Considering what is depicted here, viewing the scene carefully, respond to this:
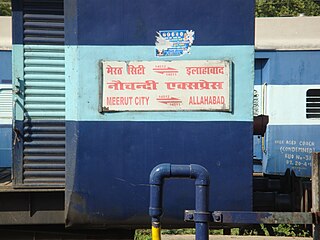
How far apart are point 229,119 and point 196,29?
2.62 ft

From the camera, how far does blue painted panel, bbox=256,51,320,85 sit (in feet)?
32.0

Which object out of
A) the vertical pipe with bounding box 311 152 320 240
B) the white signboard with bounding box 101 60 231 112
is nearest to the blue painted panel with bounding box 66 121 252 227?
the white signboard with bounding box 101 60 231 112

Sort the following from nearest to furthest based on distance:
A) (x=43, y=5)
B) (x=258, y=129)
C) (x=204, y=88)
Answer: (x=204, y=88) < (x=43, y=5) < (x=258, y=129)

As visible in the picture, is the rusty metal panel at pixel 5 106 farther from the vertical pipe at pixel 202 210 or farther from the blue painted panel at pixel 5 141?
the vertical pipe at pixel 202 210

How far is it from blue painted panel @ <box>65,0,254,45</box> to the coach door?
0.37 meters

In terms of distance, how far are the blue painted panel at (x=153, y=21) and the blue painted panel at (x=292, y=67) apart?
476 cm

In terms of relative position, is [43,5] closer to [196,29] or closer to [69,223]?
[196,29]

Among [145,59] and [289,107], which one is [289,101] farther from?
[145,59]

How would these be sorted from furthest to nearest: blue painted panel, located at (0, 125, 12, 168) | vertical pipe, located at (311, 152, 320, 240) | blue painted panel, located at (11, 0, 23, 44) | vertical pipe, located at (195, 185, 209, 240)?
1. blue painted panel, located at (0, 125, 12, 168)
2. blue painted panel, located at (11, 0, 23, 44)
3. vertical pipe, located at (311, 152, 320, 240)
4. vertical pipe, located at (195, 185, 209, 240)

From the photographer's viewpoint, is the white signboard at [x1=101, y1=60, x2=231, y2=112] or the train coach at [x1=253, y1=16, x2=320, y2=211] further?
the train coach at [x1=253, y1=16, x2=320, y2=211]

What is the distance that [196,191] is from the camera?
A: 13.9 feet

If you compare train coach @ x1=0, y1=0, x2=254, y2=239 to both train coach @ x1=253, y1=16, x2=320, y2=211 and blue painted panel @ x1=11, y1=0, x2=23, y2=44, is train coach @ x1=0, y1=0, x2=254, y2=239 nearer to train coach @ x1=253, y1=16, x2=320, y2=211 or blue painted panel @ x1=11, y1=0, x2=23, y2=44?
blue painted panel @ x1=11, y1=0, x2=23, y2=44

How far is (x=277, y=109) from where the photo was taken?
9914 mm

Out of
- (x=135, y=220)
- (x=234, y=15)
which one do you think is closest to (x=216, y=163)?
(x=135, y=220)
